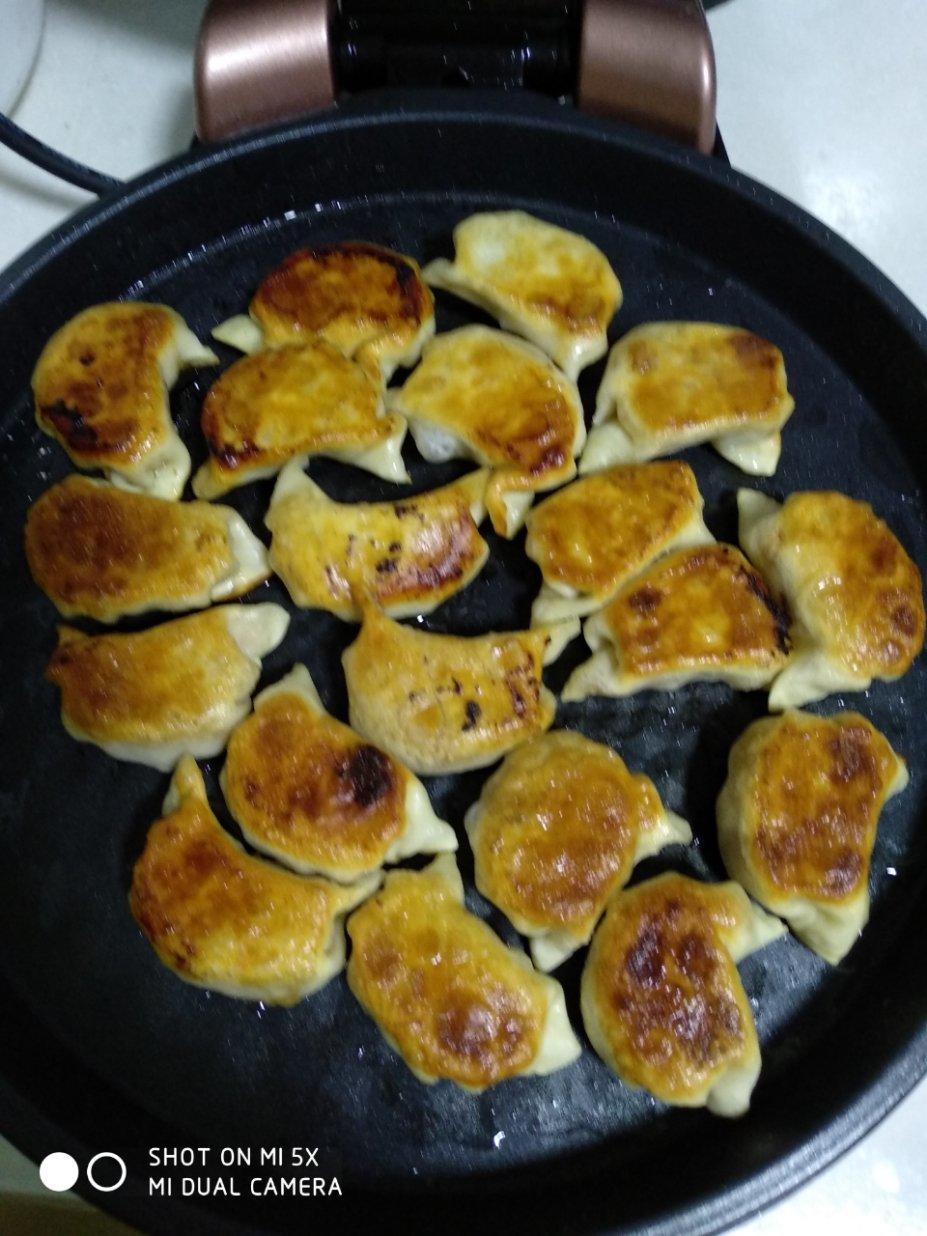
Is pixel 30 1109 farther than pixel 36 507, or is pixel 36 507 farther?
pixel 36 507

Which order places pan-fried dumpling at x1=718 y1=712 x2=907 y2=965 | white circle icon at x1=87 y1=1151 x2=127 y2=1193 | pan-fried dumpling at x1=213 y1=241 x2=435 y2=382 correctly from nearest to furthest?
white circle icon at x1=87 y1=1151 x2=127 y2=1193 → pan-fried dumpling at x1=718 y1=712 x2=907 y2=965 → pan-fried dumpling at x1=213 y1=241 x2=435 y2=382

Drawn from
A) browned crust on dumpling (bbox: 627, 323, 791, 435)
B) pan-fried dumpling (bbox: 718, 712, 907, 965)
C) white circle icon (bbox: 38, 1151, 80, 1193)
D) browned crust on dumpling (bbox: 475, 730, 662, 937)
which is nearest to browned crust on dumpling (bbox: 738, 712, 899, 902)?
pan-fried dumpling (bbox: 718, 712, 907, 965)

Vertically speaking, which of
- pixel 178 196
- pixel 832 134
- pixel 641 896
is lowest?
pixel 641 896

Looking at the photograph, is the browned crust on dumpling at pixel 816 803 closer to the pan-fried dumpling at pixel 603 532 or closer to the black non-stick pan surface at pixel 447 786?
the black non-stick pan surface at pixel 447 786

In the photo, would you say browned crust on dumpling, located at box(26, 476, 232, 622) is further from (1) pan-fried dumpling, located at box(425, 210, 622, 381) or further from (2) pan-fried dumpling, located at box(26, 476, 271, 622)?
(1) pan-fried dumpling, located at box(425, 210, 622, 381)

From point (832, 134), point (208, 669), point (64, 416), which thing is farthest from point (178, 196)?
point (832, 134)

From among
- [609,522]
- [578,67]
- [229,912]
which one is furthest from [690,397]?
[229,912]

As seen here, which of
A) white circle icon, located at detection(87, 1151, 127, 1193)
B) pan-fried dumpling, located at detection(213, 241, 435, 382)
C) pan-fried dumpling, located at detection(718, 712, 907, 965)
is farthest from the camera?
pan-fried dumpling, located at detection(213, 241, 435, 382)

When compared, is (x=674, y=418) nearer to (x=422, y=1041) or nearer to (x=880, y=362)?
(x=880, y=362)

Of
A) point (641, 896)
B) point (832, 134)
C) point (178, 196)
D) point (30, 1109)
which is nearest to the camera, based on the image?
point (30, 1109)
